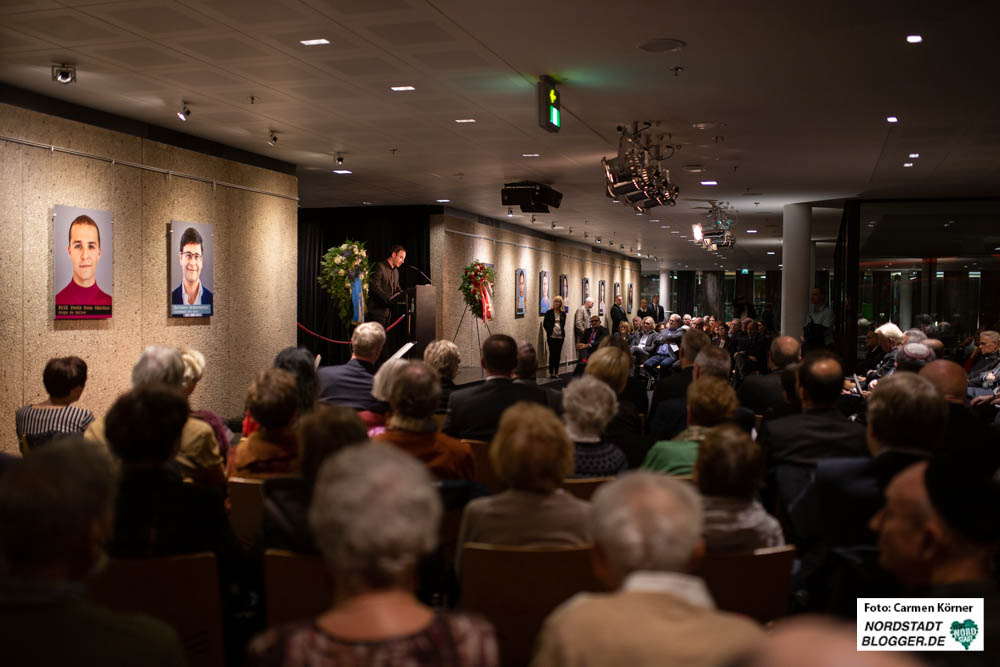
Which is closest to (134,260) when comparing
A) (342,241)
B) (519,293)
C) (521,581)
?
(521,581)

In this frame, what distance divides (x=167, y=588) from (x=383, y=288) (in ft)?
38.0

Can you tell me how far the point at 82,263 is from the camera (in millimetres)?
7727

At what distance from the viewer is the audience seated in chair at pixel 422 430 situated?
3.54m

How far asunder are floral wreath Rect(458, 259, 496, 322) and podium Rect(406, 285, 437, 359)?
1343 mm

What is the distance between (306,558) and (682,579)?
1259 mm

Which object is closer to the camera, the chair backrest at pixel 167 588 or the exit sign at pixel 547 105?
the chair backrest at pixel 167 588

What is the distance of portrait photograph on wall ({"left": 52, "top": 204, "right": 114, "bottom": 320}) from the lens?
7.48 metres

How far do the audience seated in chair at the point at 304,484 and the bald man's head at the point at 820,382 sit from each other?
2.30 m

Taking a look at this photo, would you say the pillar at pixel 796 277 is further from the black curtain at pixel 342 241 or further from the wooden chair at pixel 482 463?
the wooden chair at pixel 482 463

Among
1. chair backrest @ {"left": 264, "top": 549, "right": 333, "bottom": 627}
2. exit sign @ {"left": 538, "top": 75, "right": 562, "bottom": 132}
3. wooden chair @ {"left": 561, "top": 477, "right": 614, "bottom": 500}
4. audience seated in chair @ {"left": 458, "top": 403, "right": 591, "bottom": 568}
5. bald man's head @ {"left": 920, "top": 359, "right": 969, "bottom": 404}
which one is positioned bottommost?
chair backrest @ {"left": 264, "top": 549, "right": 333, "bottom": 627}

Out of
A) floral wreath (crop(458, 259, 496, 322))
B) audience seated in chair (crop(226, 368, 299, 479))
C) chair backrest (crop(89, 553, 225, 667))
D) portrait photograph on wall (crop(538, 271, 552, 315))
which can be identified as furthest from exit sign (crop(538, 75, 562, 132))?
portrait photograph on wall (crop(538, 271, 552, 315))

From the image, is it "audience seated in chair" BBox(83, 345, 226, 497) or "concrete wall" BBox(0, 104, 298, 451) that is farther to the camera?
"concrete wall" BBox(0, 104, 298, 451)

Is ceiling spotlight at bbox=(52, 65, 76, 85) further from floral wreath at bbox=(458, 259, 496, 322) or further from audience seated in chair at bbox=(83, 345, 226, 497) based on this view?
floral wreath at bbox=(458, 259, 496, 322)

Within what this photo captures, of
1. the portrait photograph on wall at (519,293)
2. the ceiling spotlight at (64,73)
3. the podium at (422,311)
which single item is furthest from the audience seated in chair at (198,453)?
the portrait photograph on wall at (519,293)
